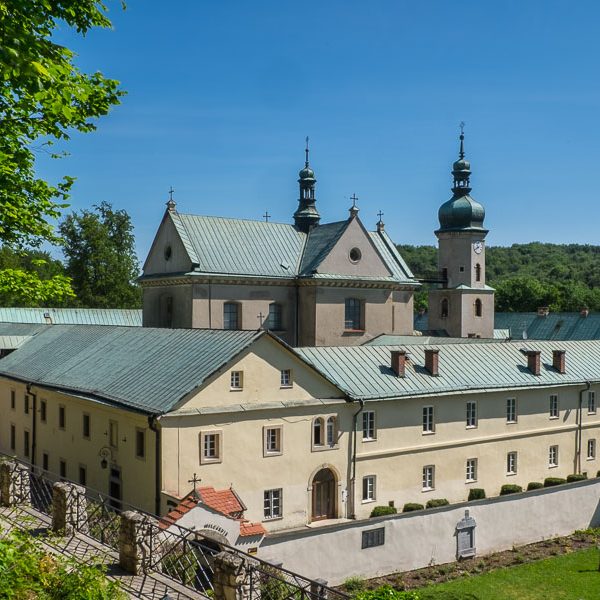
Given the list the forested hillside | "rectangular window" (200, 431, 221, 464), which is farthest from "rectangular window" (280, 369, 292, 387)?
the forested hillside

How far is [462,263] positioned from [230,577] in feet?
158

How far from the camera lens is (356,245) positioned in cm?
4531

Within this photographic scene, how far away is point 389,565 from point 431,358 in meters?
10.5

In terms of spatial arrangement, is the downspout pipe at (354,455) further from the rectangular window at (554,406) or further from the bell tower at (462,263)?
the bell tower at (462,263)

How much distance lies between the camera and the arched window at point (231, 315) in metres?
42.3

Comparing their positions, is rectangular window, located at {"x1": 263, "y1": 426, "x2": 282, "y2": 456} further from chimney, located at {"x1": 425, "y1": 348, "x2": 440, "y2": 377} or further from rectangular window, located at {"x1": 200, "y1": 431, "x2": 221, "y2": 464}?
chimney, located at {"x1": 425, "y1": 348, "x2": 440, "y2": 377}

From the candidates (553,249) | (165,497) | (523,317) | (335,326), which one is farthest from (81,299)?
(553,249)

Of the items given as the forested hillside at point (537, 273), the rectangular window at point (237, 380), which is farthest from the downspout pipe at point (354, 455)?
the forested hillside at point (537, 273)

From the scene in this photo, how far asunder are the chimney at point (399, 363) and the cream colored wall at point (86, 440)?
12099 millimetres

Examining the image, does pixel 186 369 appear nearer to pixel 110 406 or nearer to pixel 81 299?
pixel 110 406

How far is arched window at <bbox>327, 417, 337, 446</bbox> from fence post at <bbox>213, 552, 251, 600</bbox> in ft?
56.0

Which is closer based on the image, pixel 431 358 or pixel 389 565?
pixel 389 565

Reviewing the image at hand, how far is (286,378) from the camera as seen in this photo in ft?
94.1

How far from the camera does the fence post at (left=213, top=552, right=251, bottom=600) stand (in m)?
12.5
